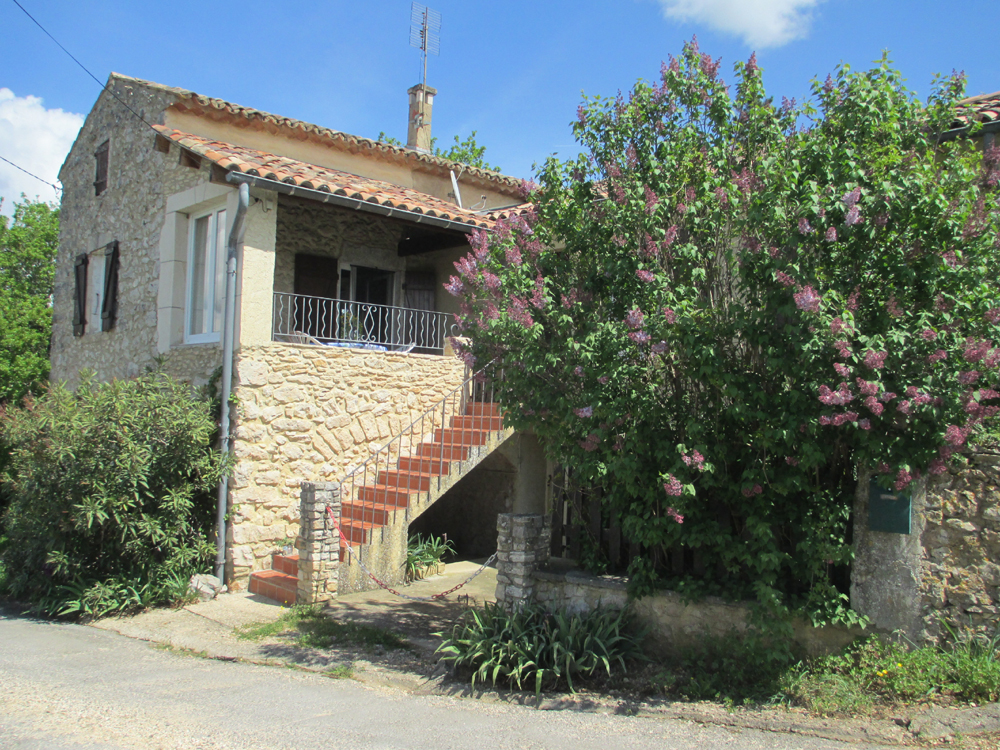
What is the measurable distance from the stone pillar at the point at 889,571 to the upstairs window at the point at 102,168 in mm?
11800

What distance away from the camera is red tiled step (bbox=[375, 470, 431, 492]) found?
833 cm

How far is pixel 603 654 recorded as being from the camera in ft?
17.5

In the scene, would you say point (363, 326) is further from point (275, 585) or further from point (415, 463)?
point (275, 585)

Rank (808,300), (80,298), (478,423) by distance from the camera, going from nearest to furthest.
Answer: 1. (808,300)
2. (478,423)
3. (80,298)

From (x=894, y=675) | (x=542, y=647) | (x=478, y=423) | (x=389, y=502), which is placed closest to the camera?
(x=894, y=675)

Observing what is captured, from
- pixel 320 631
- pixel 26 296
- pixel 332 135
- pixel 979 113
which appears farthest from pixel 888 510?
pixel 26 296

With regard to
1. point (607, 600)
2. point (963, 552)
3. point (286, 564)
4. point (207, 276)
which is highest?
point (207, 276)

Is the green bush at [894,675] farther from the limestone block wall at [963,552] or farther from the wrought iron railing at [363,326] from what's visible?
the wrought iron railing at [363,326]

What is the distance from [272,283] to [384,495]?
2801 millimetres

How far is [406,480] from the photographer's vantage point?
872 centimetres

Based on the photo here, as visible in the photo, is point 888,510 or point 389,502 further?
point 389,502

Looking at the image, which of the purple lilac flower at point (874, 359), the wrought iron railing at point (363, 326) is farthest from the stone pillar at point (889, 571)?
the wrought iron railing at point (363, 326)

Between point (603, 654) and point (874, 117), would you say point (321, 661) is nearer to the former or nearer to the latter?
point (603, 654)

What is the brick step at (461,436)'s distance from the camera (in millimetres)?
8766
